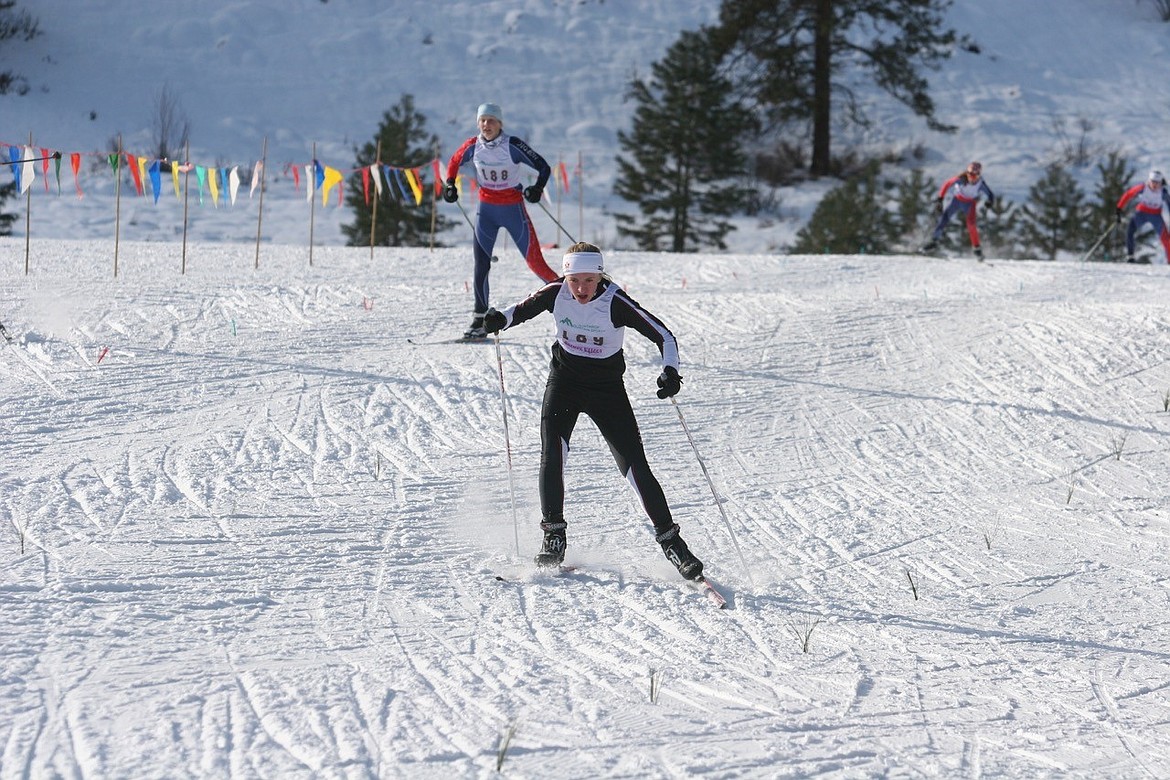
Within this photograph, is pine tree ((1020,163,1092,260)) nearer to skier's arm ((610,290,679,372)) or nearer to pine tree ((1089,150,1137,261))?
pine tree ((1089,150,1137,261))

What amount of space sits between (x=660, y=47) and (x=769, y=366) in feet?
100

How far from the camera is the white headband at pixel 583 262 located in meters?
5.71

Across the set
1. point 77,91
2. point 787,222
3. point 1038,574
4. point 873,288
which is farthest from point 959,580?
point 77,91

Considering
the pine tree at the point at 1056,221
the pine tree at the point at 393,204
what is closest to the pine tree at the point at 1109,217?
the pine tree at the point at 1056,221

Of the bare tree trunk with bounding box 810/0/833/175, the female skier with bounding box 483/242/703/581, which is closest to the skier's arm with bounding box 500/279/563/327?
the female skier with bounding box 483/242/703/581

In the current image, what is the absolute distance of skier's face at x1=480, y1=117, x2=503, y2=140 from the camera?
9.56 m

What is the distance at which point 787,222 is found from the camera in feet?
95.3

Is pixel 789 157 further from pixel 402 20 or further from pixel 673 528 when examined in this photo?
pixel 673 528

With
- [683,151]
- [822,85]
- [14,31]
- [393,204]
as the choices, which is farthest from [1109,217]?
[14,31]

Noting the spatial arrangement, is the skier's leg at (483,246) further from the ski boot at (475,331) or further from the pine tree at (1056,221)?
the pine tree at (1056,221)

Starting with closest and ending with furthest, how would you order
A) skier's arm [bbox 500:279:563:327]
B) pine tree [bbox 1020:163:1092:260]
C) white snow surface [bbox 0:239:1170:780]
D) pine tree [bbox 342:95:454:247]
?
1. white snow surface [bbox 0:239:1170:780]
2. skier's arm [bbox 500:279:563:327]
3. pine tree [bbox 1020:163:1092:260]
4. pine tree [bbox 342:95:454:247]

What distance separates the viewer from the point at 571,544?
21.4ft

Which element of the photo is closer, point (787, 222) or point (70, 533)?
point (70, 533)

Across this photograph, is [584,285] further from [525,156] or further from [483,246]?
[483,246]
